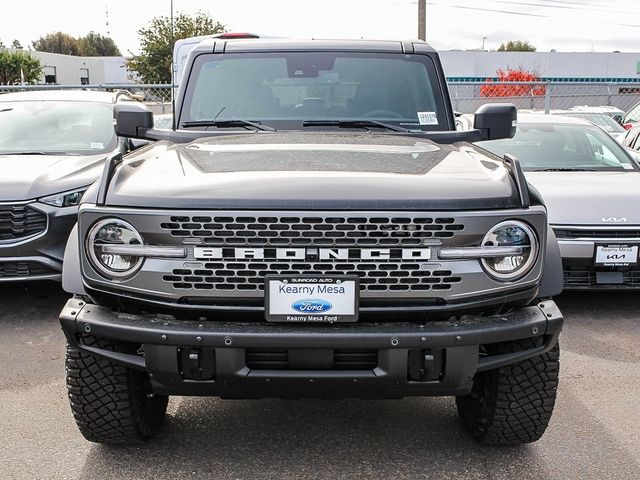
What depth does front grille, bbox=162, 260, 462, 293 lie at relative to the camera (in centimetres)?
266

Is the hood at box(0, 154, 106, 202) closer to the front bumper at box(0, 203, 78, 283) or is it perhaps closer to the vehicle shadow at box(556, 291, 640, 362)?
the front bumper at box(0, 203, 78, 283)

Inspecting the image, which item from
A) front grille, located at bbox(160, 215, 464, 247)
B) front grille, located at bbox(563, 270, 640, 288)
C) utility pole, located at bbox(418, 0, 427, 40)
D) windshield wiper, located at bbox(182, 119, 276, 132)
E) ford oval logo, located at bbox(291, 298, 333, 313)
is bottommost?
front grille, located at bbox(563, 270, 640, 288)

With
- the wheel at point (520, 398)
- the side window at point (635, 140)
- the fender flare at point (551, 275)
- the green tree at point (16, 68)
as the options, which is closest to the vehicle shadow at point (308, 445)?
the wheel at point (520, 398)

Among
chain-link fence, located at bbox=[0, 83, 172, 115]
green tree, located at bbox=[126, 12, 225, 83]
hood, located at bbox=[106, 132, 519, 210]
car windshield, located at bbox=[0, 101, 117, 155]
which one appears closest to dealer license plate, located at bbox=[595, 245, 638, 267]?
hood, located at bbox=[106, 132, 519, 210]

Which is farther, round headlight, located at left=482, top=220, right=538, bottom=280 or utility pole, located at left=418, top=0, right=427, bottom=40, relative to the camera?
utility pole, located at left=418, top=0, right=427, bottom=40

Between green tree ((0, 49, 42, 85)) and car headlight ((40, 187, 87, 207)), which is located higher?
green tree ((0, 49, 42, 85))

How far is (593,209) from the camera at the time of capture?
18.1 ft

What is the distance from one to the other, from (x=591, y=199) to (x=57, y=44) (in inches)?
4290

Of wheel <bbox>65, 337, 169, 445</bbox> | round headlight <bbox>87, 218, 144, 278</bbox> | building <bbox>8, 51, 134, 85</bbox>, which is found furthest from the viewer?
building <bbox>8, 51, 134, 85</bbox>

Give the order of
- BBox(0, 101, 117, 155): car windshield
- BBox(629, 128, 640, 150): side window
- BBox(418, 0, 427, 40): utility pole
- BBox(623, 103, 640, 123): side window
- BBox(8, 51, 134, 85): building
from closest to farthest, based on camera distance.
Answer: BBox(0, 101, 117, 155): car windshield, BBox(629, 128, 640, 150): side window, BBox(623, 103, 640, 123): side window, BBox(418, 0, 427, 40): utility pole, BBox(8, 51, 134, 85): building

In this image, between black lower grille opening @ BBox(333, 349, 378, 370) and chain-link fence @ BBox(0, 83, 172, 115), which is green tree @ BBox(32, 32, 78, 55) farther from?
black lower grille opening @ BBox(333, 349, 378, 370)

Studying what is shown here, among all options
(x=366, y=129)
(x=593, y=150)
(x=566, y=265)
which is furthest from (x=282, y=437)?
(x=593, y=150)

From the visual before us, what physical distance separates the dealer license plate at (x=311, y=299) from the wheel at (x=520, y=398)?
32.3 inches

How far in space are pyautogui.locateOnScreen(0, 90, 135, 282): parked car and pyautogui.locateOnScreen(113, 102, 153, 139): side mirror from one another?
0.44ft
